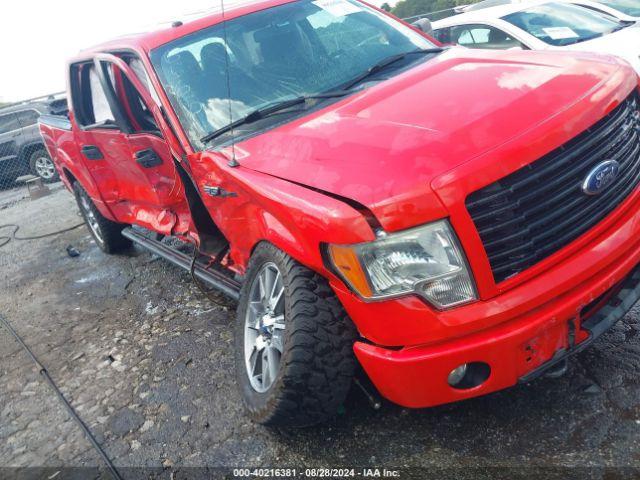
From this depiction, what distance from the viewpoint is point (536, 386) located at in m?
2.74

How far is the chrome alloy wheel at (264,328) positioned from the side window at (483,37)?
5.12m

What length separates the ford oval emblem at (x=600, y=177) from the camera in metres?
2.28

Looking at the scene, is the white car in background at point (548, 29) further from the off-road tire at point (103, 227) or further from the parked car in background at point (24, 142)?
the parked car in background at point (24, 142)

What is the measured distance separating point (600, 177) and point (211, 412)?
7.25 ft

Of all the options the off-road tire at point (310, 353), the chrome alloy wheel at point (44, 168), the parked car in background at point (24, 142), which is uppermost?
the off-road tire at point (310, 353)

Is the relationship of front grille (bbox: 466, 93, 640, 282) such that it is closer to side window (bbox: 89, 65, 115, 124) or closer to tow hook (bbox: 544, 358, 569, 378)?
tow hook (bbox: 544, 358, 569, 378)

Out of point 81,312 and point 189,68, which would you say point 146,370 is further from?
point 189,68

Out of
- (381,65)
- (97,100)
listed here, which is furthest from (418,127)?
(97,100)

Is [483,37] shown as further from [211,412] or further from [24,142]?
[24,142]

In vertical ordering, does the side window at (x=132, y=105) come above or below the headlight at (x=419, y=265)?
above

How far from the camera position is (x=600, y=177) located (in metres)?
2.30

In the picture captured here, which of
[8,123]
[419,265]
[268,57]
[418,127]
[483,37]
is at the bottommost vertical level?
[8,123]

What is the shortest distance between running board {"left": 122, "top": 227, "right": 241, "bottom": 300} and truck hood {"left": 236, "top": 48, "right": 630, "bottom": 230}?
0.98 metres

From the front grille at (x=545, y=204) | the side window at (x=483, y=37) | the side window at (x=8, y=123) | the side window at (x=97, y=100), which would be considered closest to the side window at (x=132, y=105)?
the side window at (x=97, y=100)
